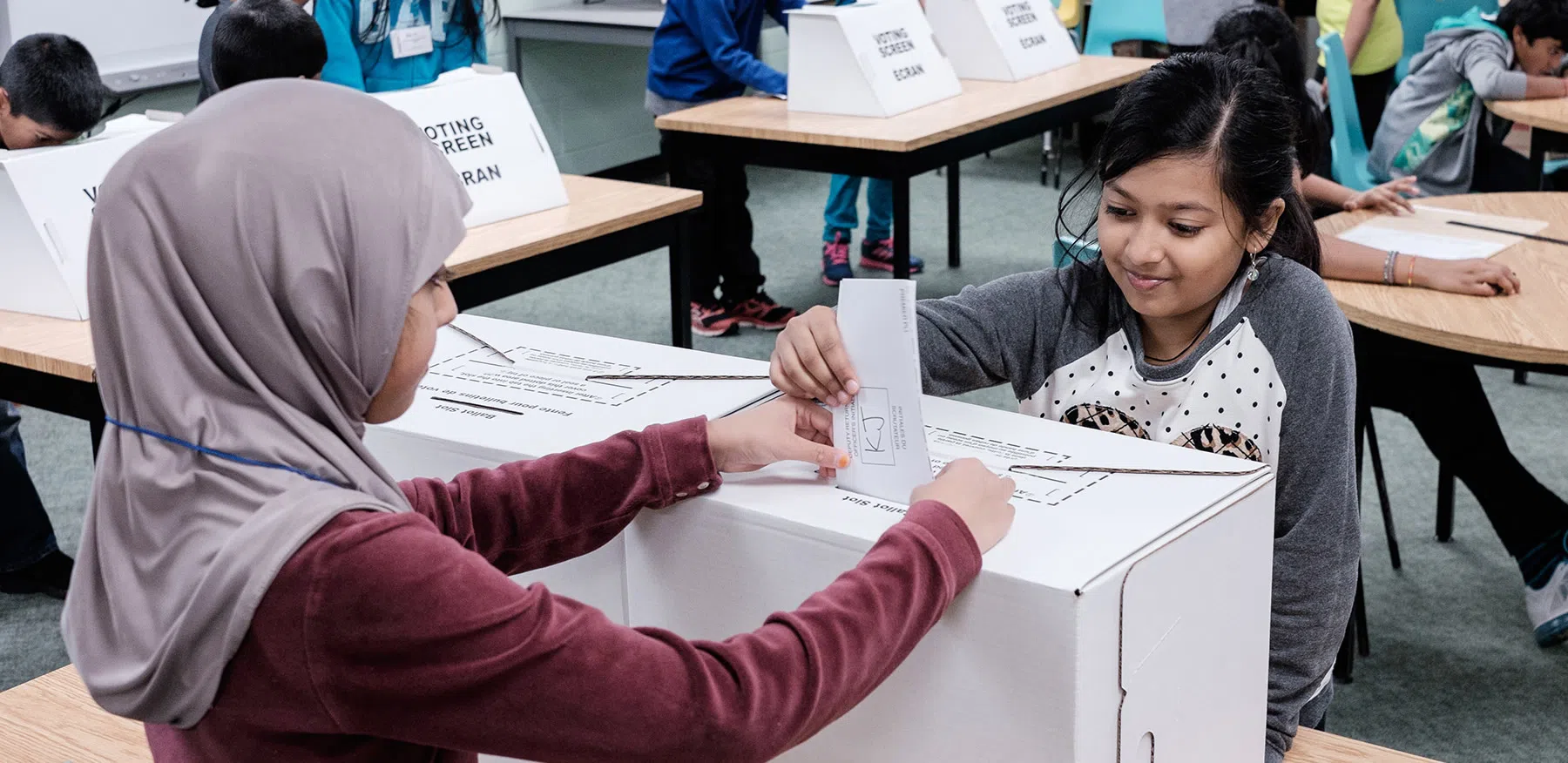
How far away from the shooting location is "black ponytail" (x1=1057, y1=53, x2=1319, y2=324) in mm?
1276

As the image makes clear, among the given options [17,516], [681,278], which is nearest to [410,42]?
[681,278]

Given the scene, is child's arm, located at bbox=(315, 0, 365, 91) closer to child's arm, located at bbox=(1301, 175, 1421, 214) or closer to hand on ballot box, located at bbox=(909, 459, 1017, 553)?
child's arm, located at bbox=(1301, 175, 1421, 214)

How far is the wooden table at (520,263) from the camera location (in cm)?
204

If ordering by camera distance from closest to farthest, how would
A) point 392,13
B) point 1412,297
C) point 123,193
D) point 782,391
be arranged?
1. point 123,193
2. point 782,391
3. point 1412,297
4. point 392,13

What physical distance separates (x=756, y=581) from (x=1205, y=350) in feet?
1.81

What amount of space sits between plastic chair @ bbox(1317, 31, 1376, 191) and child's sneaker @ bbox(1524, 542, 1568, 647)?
144cm

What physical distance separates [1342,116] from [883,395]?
296 centimetres

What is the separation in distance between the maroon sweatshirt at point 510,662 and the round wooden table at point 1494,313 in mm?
1361

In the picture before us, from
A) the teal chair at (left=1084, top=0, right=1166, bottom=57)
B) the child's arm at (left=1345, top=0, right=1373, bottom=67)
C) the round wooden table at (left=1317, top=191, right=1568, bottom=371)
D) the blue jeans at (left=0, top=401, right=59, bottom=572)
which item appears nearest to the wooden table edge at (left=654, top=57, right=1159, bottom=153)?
the child's arm at (left=1345, top=0, right=1373, bottom=67)

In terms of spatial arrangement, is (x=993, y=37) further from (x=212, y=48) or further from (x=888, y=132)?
(x=212, y=48)

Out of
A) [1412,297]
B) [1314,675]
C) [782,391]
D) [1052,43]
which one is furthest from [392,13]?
[1314,675]

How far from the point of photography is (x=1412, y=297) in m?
2.04

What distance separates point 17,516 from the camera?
2.69 metres

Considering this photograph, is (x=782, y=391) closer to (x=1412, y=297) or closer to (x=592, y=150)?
(x=1412, y=297)
